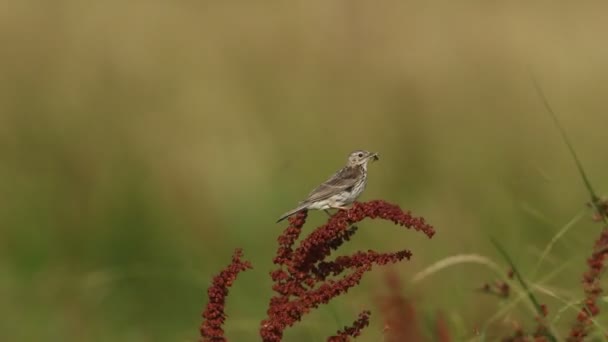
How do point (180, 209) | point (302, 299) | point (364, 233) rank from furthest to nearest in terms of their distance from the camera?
point (180, 209)
point (364, 233)
point (302, 299)

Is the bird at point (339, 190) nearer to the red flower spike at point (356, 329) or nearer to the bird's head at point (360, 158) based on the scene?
the bird's head at point (360, 158)

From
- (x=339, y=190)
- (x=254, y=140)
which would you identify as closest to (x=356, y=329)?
(x=339, y=190)

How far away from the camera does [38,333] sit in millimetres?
7219

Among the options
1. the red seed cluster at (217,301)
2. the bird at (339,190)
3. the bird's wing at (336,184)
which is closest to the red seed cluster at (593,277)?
the red seed cluster at (217,301)

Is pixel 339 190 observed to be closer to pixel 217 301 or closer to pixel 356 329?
pixel 356 329

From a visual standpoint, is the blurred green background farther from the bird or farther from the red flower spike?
the red flower spike

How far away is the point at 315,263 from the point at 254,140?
5.03 m

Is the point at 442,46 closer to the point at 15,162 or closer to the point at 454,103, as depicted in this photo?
the point at 454,103

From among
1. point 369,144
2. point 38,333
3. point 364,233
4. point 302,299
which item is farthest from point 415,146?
A: point 302,299

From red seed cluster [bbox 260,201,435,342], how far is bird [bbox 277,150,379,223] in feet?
4.26

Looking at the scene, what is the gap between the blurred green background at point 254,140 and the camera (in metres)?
7.54

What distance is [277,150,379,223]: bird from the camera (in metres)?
5.52

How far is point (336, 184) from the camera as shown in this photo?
5723 mm

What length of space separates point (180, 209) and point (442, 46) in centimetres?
218
